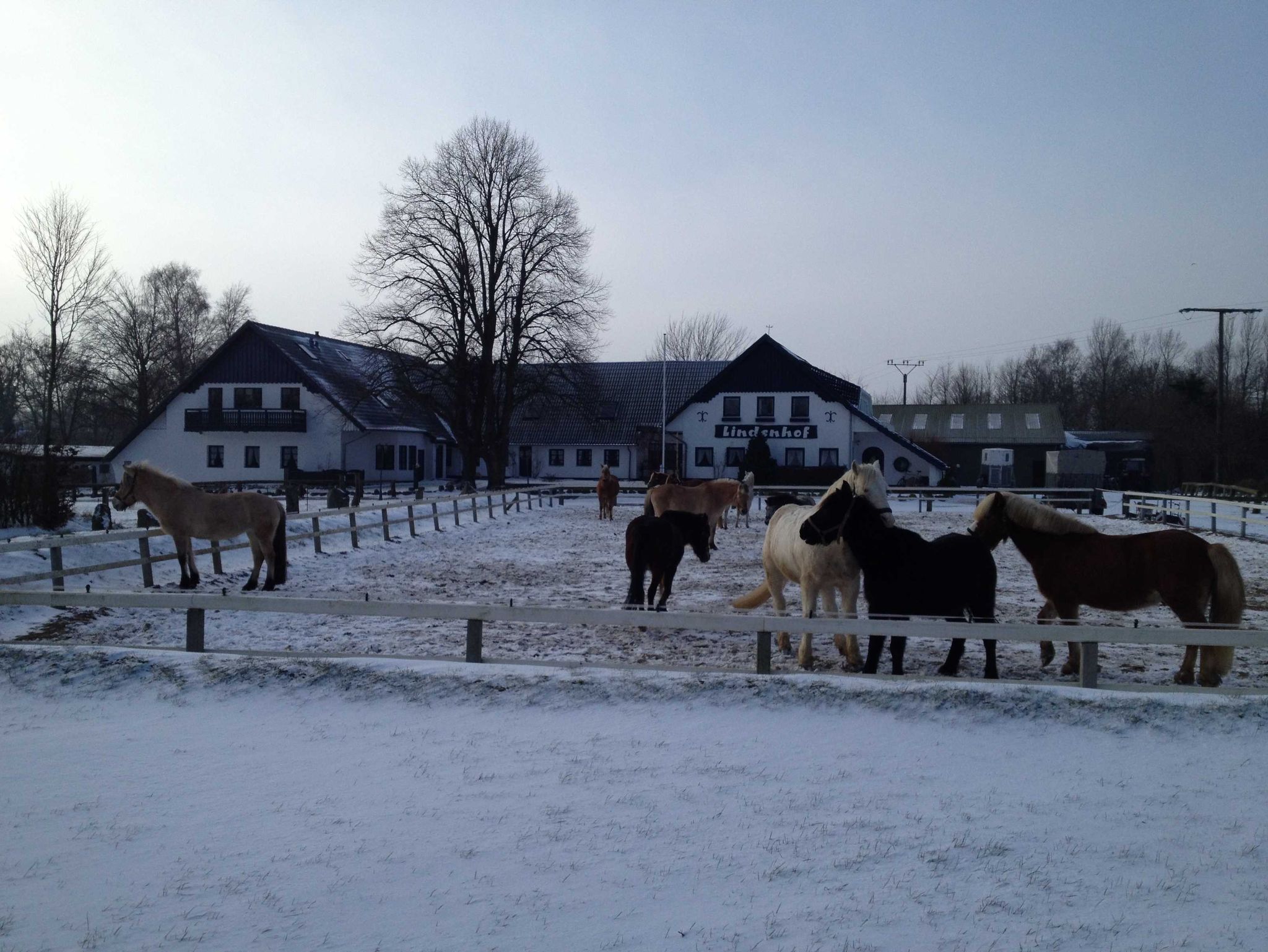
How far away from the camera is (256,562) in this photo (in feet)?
41.3

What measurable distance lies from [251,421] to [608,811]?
4239 cm

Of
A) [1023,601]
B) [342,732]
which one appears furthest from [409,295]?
[342,732]

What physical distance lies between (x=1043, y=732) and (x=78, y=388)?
52.5 meters

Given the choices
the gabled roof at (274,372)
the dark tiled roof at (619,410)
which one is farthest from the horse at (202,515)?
the dark tiled roof at (619,410)

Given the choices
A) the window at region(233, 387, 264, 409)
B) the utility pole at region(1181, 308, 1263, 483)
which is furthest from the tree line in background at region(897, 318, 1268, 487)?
the window at region(233, 387, 264, 409)

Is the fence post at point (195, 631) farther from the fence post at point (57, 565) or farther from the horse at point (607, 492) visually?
the horse at point (607, 492)

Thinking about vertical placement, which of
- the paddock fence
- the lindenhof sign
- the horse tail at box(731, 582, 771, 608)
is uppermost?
the lindenhof sign

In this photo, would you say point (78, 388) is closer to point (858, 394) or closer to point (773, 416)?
point (773, 416)

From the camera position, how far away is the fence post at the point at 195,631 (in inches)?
299

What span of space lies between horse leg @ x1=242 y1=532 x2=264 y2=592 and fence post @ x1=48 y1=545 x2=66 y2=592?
83.5 inches

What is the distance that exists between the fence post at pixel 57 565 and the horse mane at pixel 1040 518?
34.2ft

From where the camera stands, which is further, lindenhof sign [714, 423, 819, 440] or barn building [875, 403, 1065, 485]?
barn building [875, 403, 1065, 485]

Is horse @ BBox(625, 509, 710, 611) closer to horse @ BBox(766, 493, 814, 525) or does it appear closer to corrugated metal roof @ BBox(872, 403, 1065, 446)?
horse @ BBox(766, 493, 814, 525)

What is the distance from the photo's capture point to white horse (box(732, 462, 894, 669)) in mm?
7883
